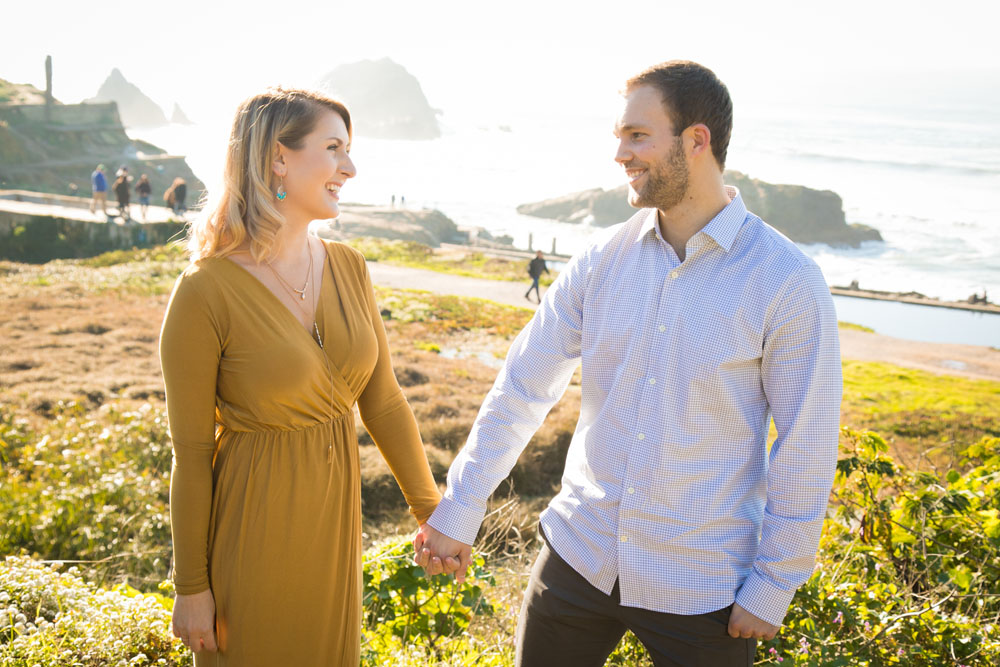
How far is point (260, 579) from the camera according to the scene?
2.21 meters

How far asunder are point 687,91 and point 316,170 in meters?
1.11

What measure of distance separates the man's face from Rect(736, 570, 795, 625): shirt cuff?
103cm

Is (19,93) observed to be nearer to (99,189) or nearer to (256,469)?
(99,189)

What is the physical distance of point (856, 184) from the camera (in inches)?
4134

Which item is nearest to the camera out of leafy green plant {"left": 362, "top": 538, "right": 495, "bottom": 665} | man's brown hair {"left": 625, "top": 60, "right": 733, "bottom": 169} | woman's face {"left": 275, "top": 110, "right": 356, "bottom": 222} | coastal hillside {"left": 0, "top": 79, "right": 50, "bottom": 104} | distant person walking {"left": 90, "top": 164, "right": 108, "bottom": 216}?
man's brown hair {"left": 625, "top": 60, "right": 733, "bottom": 169}

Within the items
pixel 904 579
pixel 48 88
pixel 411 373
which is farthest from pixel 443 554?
pixel 48 88

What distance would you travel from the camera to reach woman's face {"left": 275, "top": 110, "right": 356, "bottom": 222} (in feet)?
7.73

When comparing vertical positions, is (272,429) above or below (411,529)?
above

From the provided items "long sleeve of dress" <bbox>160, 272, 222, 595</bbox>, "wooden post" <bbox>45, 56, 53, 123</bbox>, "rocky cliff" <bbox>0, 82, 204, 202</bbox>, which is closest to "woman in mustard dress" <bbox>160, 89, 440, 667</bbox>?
"long sleeve of dress" <bbox>160, 272, 222, 595</bbox>

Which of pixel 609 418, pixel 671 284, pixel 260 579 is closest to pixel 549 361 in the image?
pixel 609 418

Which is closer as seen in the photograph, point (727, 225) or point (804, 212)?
point (727, 225)

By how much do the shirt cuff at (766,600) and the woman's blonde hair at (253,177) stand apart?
1.65 metres

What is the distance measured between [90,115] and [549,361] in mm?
79698

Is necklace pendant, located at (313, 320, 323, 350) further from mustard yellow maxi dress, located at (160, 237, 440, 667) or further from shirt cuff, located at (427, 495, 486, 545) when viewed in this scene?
shirt cuff, located at (427, 495, 486, 545)
